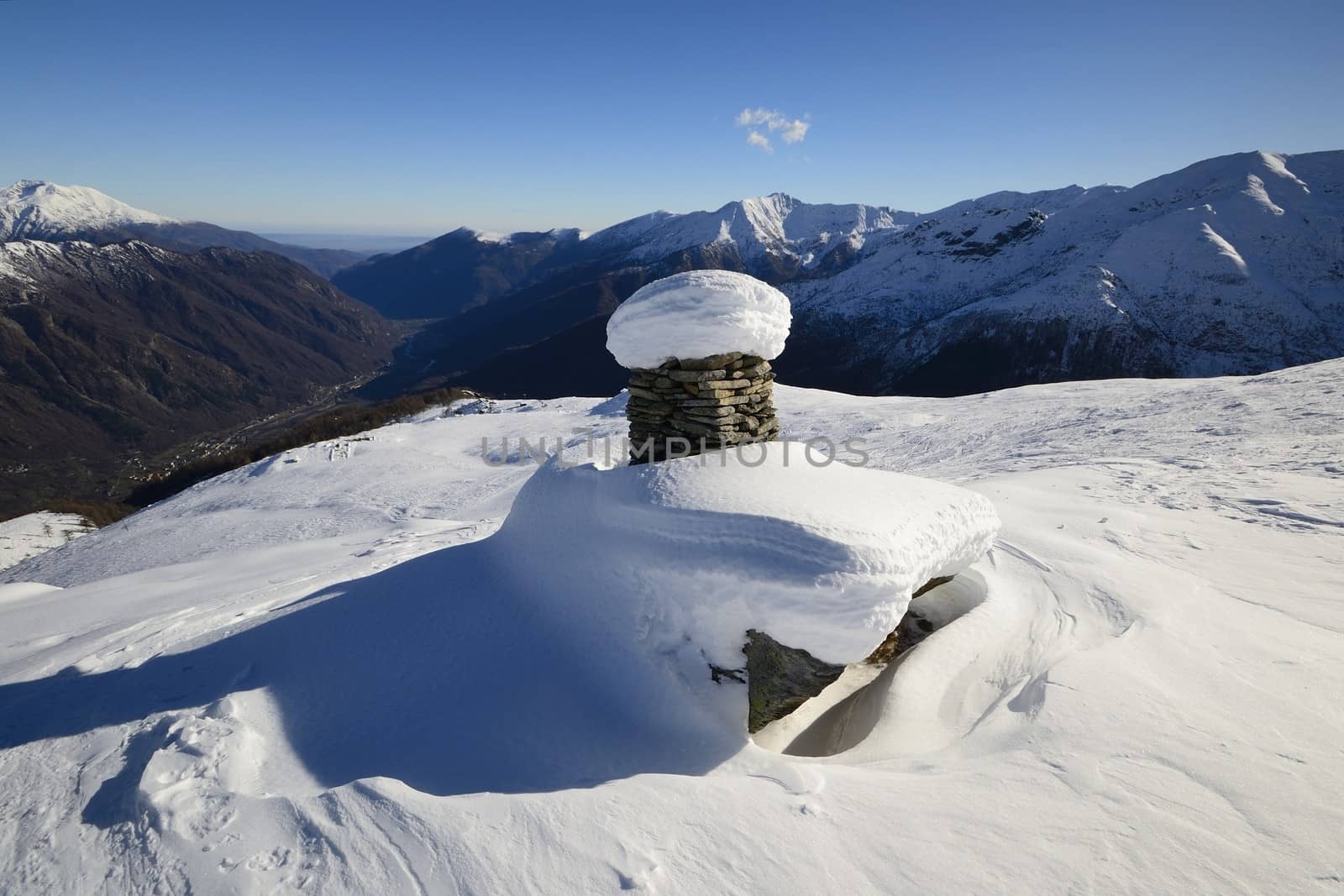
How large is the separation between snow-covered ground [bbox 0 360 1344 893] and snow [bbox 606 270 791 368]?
2.63m

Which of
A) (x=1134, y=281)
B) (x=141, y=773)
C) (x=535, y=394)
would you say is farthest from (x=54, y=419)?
(x=1134, y=281)

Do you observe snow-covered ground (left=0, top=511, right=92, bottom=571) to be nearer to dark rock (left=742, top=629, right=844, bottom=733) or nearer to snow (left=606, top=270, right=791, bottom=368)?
snow (left=606, top=270, right=791, bottom=368)

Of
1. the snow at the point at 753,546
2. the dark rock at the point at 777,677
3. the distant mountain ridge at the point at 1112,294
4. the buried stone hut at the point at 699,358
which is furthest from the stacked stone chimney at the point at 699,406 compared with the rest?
the distant mountain ridge at the point at 1112,294

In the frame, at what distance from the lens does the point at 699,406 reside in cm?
898

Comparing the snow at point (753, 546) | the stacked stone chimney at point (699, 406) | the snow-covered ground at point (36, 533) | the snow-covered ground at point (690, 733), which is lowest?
the snow-covered ground at point (36, 533)

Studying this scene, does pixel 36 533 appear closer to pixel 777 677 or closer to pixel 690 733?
pixel 690 733

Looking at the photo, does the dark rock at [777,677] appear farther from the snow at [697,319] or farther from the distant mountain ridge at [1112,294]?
the distant mountain ridge at [1112,294]

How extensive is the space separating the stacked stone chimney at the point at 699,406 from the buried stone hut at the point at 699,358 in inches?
0.5

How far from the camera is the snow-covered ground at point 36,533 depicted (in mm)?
33469

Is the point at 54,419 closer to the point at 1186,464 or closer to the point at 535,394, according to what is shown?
the point at 535,394

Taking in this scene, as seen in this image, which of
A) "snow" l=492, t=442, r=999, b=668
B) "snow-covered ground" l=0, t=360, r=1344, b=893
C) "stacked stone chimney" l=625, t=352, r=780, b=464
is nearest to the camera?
"snow-covered ground" l=0, t=360, r=1344, b=893

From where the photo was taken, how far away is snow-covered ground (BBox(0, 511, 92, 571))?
33469 mm

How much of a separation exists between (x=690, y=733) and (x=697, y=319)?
558cm

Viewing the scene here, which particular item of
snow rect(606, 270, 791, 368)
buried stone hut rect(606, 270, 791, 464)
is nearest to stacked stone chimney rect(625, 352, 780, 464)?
buried stone hut rect(606, 270, 791, 464)
